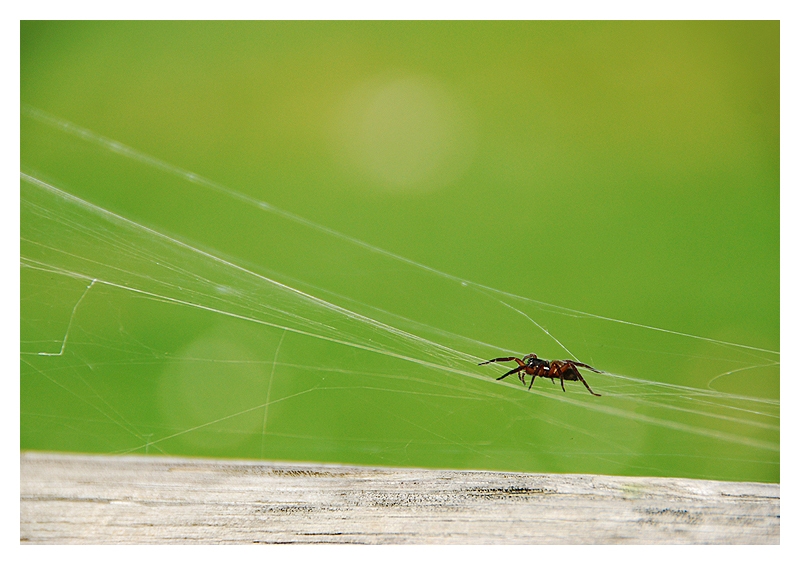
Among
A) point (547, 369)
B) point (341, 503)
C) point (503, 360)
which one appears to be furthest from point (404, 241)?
point (341, 503)

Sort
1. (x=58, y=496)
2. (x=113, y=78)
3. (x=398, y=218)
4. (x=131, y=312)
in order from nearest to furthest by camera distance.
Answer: (x=58, y=496)
(x=131, y=312)
(x=113, y=78)
(x=398, y=218)

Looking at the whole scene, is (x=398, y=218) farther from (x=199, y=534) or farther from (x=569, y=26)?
(x=199, y=534)

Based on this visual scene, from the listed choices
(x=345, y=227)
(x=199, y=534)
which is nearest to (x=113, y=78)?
(x=345, y=227)

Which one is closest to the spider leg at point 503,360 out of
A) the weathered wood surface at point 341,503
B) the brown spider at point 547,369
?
the brown spider at point 547,369

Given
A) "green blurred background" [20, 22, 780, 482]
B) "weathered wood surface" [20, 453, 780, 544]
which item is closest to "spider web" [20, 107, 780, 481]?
"green blurred background" [20, 22, 780, 482]

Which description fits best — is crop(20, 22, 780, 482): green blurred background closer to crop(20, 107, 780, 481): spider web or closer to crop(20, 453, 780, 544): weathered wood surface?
crop(20, 107, 780, 481): spider web

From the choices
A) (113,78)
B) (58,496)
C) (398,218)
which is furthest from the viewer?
(398,218)

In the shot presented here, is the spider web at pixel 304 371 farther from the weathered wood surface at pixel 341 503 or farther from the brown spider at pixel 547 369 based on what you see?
the weathered wood surface at pixel 341 503
